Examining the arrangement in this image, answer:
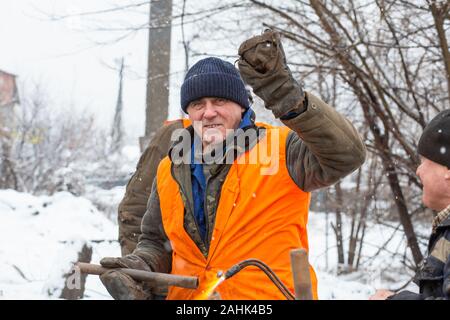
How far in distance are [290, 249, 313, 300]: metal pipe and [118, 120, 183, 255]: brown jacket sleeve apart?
234cm

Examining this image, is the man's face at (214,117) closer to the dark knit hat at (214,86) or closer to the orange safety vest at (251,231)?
the dark knit hat at (214,86)

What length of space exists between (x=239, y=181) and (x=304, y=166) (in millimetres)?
283

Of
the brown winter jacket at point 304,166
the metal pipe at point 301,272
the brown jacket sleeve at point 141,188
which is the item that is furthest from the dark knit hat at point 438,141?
the brown jacket sleeve at point 141,188

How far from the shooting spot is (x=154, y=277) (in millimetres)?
2139

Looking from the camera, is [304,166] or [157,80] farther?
[157,80]

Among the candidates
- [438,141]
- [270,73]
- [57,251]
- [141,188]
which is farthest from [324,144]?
[57,251]

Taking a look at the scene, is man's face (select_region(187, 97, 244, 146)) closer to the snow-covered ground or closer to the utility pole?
the snow-covered ground

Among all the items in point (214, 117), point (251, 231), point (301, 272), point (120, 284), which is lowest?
point (301, 272)

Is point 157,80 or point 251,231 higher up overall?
point 157,80

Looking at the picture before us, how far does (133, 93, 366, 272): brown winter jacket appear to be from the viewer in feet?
7.14

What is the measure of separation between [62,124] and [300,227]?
1799cm

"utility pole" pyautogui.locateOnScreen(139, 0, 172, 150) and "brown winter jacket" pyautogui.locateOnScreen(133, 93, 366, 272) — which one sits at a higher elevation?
"utility pole" pyautogui.locateOnScreen(139, 0, 172, 150)

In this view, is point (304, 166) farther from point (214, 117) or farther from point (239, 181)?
point (214, 117)

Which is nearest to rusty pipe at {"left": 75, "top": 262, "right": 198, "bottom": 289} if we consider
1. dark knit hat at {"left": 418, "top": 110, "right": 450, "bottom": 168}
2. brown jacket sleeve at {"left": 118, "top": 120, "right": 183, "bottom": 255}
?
dark knit hat at {"left": 418, "top": 110, "right": 450, "bottom": 168}
